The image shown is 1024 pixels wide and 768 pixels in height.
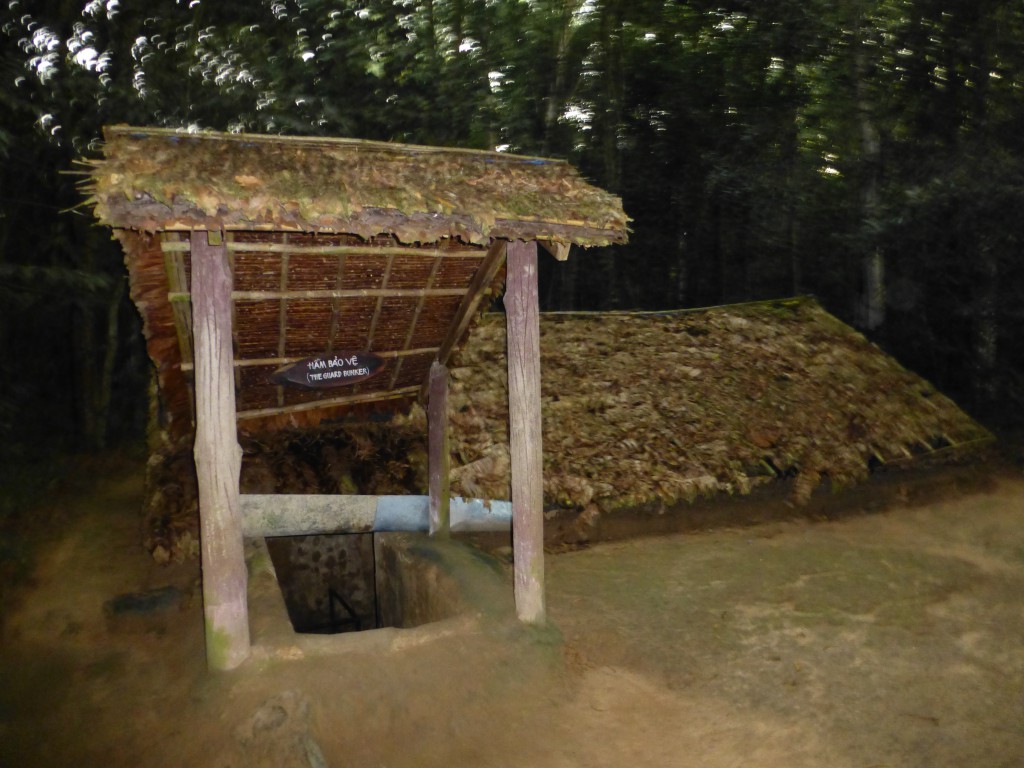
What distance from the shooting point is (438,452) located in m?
5.87

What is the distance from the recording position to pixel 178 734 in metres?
3.45

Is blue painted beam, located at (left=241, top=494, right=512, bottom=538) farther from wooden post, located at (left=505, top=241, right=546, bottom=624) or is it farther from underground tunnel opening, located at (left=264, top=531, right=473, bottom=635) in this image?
wooden post, located at (left=505, top=241, right=546, bottom=624)

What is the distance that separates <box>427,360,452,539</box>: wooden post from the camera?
230 inches

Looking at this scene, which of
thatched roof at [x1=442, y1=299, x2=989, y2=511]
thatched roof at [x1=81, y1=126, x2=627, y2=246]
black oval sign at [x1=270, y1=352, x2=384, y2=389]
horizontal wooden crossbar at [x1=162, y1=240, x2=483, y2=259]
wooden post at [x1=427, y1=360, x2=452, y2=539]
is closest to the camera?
thatched roof at [x1=81, y1=126, x2=627, y2=246]

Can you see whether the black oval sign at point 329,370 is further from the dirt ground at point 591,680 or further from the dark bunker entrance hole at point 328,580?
the dark bunker entrance hole at point 328,580

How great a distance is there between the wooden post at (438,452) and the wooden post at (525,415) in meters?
1.58

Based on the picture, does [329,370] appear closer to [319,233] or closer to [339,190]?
[319,233]

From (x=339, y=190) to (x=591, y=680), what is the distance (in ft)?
10.0

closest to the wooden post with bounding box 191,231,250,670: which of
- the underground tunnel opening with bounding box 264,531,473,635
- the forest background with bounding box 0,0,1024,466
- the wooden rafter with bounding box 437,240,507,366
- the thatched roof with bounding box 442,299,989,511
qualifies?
the wooden rafter with bounding box 437,240,507,366

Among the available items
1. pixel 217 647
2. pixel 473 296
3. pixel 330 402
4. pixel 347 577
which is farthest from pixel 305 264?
pixel 347 577

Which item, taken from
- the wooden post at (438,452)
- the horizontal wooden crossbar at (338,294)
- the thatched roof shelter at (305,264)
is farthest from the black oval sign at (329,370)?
the wooden post at (438,452)

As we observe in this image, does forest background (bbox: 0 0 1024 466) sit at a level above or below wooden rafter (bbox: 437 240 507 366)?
above

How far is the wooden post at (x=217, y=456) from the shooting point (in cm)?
365

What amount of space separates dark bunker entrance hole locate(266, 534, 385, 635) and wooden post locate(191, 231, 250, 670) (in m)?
2.78
